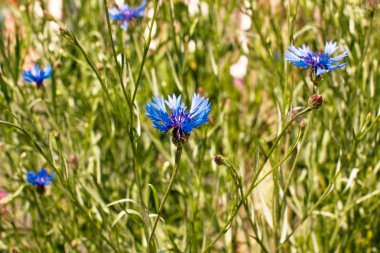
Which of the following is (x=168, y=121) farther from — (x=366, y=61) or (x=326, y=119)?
(x=366, y=61)

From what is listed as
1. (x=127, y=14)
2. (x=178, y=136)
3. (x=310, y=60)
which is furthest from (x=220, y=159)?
(x=127, y=14)

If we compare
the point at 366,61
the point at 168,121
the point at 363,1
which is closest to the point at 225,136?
the point at 366,61

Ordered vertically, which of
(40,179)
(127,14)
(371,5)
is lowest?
(40,179)

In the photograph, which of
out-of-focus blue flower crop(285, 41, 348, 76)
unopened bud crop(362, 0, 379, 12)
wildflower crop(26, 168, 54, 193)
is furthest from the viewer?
wildflower crop(26, 168, 54, 193)

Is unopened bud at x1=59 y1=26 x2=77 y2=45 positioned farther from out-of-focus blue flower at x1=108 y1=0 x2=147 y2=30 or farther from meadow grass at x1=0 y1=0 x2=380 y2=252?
out-of-focus blue flower at x1=108 y1=0 x2=147 y2=30

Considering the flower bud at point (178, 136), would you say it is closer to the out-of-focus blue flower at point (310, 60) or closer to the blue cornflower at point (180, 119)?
the blue cornflower at point (180, 119)

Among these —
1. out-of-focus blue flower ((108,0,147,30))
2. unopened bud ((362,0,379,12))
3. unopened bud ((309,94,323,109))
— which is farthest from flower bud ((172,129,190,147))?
out-of-focus blue flower ((108,0,147,30))

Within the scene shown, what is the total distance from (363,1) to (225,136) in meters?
0.52

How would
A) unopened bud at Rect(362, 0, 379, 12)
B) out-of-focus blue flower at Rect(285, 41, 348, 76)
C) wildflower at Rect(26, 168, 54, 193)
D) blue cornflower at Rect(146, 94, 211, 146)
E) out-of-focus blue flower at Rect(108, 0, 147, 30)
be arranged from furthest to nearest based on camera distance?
out-of-focus blue flower at Rect(108, 0, 147, 30) → wildflower at Rect(26, 168, 54, 193) → unopened bud at Rect(362, 0, 379, 12) → out-of-focus blue flower at Rect(285, 41, 348, 76) → blue cornflower at Rect(146, 94, 211, 146)

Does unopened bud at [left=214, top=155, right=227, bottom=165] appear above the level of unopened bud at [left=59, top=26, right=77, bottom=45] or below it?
below

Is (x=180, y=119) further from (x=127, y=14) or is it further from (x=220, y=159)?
(x=127, y=14)

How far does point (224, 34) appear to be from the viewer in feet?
6.55

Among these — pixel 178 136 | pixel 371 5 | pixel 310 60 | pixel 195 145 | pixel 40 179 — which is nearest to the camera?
pixel 178 136

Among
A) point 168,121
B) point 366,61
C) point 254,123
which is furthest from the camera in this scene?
point 254,123
